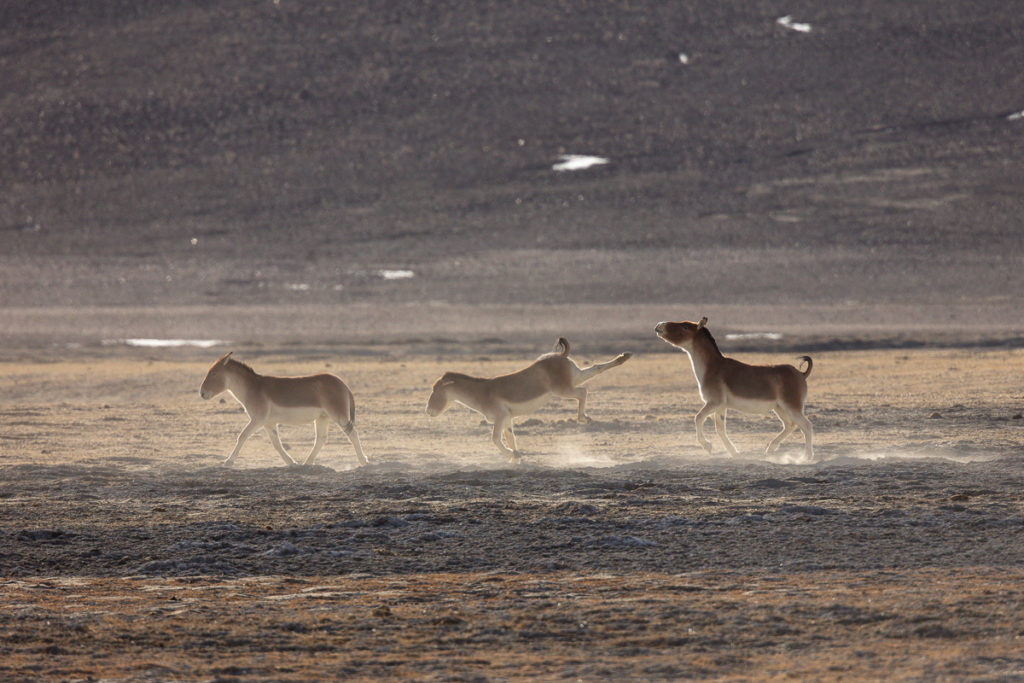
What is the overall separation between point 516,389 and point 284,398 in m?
2.00

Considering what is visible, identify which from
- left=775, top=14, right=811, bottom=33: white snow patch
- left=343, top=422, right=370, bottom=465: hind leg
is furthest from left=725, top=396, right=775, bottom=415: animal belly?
left=775, top=14, right=811, bottom=33: white snow patch

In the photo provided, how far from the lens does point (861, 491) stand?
32.9ft

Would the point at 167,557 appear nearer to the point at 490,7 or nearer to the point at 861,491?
the point at 861,491

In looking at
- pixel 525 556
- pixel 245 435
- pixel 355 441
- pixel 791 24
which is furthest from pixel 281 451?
pixel 791 24

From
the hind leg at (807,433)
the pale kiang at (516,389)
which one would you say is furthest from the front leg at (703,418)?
the pale kiang at (516,389)

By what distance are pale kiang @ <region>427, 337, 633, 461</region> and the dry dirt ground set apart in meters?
0.44

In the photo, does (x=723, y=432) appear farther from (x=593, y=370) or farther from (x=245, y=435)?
(x=245, y=435)

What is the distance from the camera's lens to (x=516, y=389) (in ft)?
40.1

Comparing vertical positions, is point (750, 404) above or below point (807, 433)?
above

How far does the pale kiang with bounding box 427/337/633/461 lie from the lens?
12219 millimetres

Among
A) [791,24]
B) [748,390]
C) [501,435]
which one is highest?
[791,24]

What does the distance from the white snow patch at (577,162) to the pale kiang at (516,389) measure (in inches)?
1627

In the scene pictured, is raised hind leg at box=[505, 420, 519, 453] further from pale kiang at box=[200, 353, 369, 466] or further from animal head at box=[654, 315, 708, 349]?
animal head at box=[654, 315, 708, 349]

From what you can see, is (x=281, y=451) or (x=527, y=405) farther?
(x=527, y=405)
